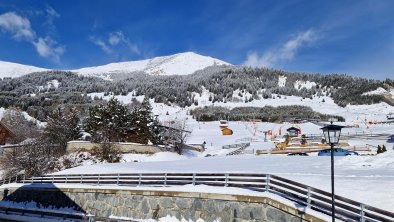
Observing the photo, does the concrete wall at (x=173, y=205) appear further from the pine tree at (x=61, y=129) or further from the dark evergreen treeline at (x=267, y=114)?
the dark evergreen treeline at (x=267, y=114)

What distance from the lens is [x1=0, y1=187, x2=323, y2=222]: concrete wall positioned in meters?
17.5

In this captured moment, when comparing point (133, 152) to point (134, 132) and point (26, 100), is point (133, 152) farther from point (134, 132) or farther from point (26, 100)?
point (26, 100)

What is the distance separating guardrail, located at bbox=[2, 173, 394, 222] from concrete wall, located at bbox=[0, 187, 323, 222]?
2.73 feet

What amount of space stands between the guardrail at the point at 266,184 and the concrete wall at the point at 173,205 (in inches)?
32.8

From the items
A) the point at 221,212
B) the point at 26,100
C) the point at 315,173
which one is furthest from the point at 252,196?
the point at 26,100

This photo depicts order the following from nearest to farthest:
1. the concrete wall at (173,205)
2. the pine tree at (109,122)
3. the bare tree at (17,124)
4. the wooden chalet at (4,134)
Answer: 1. the concrete wall at (173,205)
2. the pine tree at (109,122)
3. the wooden chalet at (4,134)
4. the bare tree at (17,124)

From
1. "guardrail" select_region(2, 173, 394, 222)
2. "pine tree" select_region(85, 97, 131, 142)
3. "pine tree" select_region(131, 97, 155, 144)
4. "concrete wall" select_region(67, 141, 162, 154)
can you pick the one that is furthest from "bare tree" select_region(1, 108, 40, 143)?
"guardrail" select_region(2, 173, 394, 222)

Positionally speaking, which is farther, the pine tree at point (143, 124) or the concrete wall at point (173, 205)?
the pine tree at point (143, 124)

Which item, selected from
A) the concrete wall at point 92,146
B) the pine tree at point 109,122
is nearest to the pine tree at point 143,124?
the pine tree at point 109,122

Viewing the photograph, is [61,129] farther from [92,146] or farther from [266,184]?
[266,184]

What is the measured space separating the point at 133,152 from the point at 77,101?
124362 mm

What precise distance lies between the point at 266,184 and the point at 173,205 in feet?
17.6

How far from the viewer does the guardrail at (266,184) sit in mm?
15234

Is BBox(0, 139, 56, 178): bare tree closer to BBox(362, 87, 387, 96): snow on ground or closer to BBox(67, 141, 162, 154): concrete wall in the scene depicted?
BBox(67, 141, 162, 154): concrete wall
